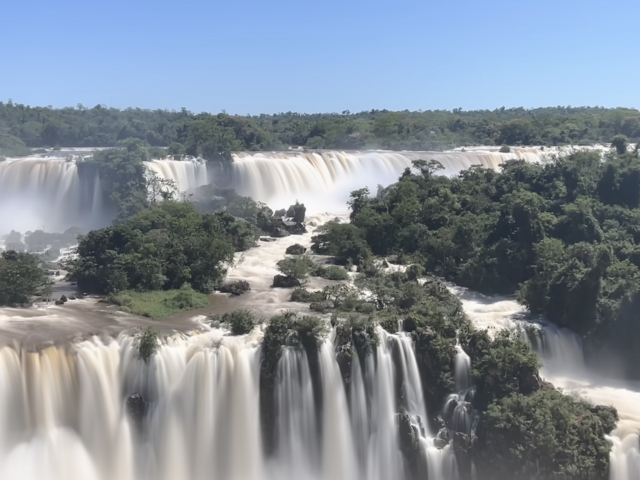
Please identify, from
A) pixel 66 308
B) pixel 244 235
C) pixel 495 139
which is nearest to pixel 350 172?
pixel 244 235

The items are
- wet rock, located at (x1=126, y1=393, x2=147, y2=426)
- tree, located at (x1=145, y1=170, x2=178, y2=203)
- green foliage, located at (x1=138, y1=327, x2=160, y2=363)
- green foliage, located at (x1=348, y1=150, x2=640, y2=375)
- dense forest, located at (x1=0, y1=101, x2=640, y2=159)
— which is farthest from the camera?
dense forest, located at (x1=0, y1=101, x2=640, y2=159)

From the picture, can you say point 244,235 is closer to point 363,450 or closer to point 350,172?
point 363,450

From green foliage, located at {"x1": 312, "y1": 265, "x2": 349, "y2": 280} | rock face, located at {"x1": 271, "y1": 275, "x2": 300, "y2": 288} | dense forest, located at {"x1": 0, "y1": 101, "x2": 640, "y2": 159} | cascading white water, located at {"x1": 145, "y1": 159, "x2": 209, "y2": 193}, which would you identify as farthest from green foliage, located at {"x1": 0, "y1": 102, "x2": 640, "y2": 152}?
rock face, located at {"x1": 271, "y1": 275, "x2": 300, "y2": 288}

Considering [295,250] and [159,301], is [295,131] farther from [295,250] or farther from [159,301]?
[159,301]

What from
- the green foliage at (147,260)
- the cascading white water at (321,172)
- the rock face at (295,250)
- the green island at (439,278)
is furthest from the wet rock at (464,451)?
the cascading white water at (321,172)

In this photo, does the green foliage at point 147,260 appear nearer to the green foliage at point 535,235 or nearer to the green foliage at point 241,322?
the green foliage at point 241,322

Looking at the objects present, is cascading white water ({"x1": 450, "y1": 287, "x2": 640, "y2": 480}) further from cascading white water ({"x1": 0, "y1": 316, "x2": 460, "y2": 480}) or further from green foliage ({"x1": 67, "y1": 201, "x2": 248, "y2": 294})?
green foliage ({"x1": 67, "y1": 201, "x2": 248, "y2": 294})
